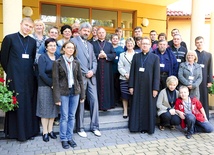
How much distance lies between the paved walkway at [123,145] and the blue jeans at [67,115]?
0.23 meters

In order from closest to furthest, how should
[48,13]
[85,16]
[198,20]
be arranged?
[198,20] < [48,13] < [85,16]

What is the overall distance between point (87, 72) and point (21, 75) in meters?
1.15

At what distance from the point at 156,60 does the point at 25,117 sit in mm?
2663

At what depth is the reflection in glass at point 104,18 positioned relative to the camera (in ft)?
26.7

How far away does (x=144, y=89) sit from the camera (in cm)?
455

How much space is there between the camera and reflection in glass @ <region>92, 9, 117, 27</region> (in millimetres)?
8125

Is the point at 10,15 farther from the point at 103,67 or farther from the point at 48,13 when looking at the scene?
the point at 48,13

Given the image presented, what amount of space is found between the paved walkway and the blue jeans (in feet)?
0.75

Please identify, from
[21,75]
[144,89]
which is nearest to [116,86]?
[144,89]

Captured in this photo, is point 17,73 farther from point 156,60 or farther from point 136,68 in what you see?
point 156,60

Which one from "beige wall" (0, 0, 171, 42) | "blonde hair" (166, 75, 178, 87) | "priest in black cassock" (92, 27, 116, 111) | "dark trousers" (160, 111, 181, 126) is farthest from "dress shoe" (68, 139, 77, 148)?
"beige wall" (0, 0, 171, 42)

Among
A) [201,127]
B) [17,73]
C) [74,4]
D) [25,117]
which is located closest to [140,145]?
[201,127]

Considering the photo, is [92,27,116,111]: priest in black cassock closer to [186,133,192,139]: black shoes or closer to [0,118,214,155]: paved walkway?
[0,118,214,155]: paved walkway

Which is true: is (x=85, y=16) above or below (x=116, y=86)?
above
